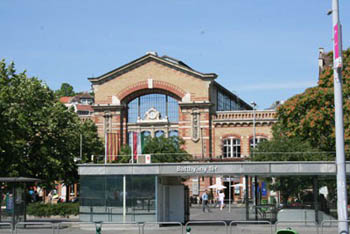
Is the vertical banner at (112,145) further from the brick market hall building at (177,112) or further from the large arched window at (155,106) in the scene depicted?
the large arched window at (155,106)

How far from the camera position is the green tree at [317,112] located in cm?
4266

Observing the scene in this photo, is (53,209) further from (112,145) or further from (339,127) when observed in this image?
(339,127)

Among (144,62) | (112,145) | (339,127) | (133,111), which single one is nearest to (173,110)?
(133,111)

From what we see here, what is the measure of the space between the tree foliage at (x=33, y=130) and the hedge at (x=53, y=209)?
7.32 feet

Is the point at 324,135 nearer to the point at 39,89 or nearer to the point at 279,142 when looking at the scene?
the point at 279,142

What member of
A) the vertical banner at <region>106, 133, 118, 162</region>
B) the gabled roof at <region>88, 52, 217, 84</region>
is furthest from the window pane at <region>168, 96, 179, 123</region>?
the vertical banner at <region>106, 133, 118, 162</region>

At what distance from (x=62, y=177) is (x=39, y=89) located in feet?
23.4

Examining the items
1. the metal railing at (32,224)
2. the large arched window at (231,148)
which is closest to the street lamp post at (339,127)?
the metal railing at (32,224)

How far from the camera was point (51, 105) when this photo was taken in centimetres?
4600

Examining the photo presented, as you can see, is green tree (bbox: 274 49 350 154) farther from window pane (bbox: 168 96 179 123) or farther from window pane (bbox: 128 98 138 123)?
window pane (bbox: 128 98 138 123)

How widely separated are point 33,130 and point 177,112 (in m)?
28.5

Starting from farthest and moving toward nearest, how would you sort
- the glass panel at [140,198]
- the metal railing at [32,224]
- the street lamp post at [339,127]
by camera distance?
the glass panel at [140,198] → the metal railing at [32,224] → the street lamp post at [339,127]

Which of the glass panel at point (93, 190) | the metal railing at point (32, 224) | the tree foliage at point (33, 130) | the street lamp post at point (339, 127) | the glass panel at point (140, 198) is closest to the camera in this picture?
the street lamp post at point (339, 127)

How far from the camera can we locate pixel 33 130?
42531 mm
